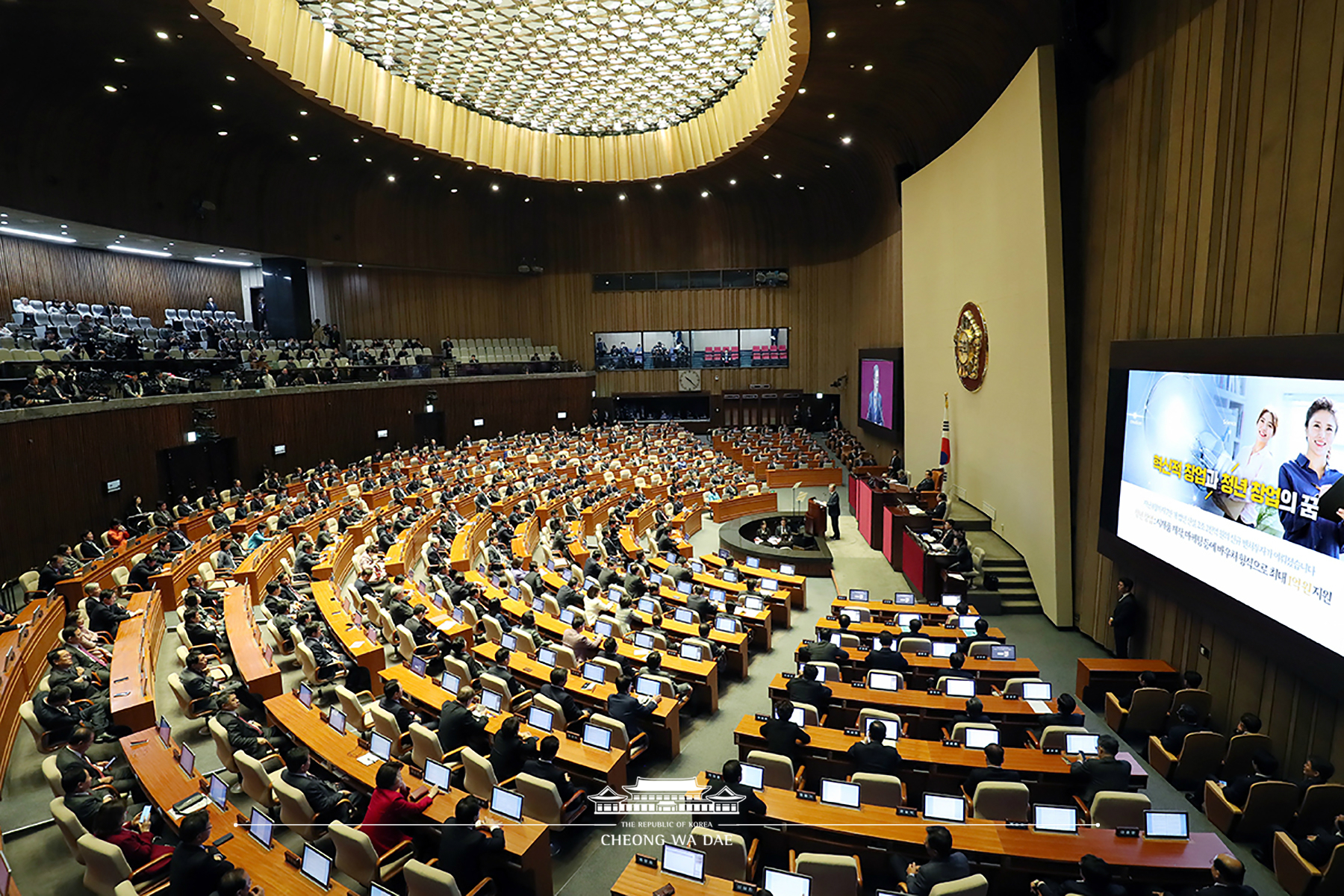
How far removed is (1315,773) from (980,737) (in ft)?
8.26

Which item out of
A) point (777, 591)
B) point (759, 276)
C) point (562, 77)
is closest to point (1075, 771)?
point (777, 591)

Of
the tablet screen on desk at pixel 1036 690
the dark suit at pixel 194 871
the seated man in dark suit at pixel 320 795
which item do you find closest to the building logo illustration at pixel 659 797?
the seated man in dark suit at pixel 320 795

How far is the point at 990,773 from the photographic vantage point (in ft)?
17.3

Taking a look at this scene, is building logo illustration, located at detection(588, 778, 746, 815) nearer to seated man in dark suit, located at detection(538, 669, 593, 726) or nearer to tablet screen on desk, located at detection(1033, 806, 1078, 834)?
seated man in dark suit, located at detection(538, 669, 593, 726)

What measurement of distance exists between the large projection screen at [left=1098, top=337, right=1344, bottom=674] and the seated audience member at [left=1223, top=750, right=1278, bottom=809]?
2.83 feet

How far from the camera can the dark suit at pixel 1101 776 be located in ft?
17.4

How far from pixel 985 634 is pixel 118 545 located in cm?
1450

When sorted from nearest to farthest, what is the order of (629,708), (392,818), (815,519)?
1. (392,818)
2. (629,708)
3. (815,519)

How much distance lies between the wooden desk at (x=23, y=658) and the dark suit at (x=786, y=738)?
7140 mm

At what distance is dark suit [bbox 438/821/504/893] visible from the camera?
448 centimetres

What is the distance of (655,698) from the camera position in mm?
6820

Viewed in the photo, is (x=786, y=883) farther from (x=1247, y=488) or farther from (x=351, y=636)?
(x=351, y=636)

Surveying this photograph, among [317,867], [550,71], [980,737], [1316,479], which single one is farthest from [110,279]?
[1316,479]

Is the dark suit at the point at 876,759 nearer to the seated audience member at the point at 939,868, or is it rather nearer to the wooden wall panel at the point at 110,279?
the seated audience member at the point at 939,868
